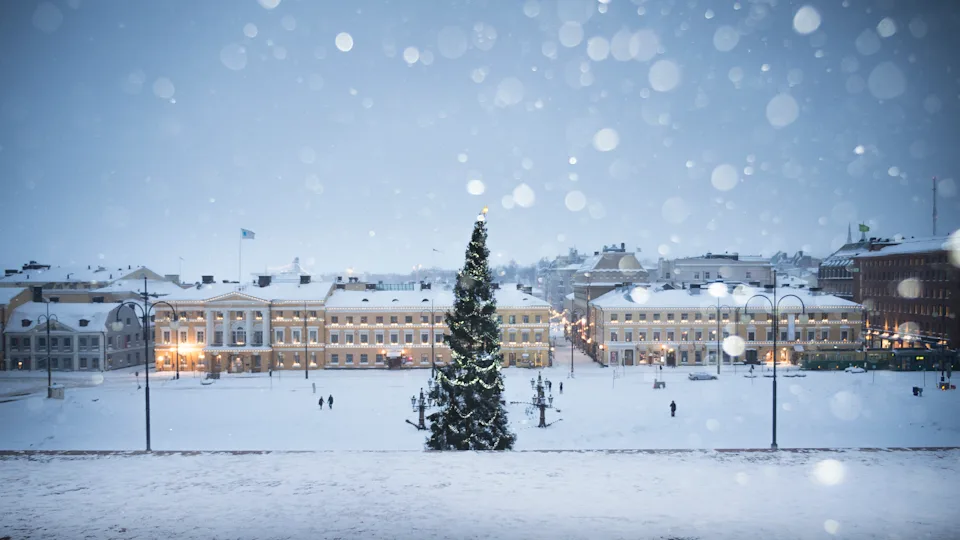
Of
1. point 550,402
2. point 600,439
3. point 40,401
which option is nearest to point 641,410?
point 550,402

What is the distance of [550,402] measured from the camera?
4278cm

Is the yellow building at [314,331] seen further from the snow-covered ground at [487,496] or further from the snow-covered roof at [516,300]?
the snow-covered ground at [487,496]

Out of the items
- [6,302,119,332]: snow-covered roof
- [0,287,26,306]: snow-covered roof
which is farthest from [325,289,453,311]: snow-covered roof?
[0,287,26,306]: snow-covered roof

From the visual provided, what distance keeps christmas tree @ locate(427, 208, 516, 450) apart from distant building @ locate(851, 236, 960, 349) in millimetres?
74584

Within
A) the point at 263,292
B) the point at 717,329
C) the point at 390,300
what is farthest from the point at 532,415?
the point at 263,292

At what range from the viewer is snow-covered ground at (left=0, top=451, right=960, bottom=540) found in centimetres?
1323

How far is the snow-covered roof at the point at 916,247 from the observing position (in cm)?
7588

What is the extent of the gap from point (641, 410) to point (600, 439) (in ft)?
30.5

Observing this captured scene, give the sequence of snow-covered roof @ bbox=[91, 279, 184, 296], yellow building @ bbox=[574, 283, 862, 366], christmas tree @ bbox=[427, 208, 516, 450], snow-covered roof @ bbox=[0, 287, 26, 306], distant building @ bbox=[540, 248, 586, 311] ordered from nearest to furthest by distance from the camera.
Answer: christmas tree @ bbox=[427, 208, 516, 450]
snow-covered roof @ bbox=[0, 287, 26, 306]
yellow building @ bbox=[574, 283, 862, 366]
snow-covered roof @ bbox=[91, 279, 184, 296]
distant building @ bbox=[540, 248, 586, 311]

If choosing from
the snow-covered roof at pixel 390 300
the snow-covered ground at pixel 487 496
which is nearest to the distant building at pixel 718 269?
the snow-covered roof at pixel 390 300

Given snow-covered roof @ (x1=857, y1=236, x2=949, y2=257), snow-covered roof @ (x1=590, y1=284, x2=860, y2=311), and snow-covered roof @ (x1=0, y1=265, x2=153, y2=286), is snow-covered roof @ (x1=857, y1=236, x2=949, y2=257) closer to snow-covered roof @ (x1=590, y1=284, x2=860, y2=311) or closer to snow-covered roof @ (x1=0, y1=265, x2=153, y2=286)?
snow-covered roof @ (x1=590, y1=284, x2=860, y2=311)

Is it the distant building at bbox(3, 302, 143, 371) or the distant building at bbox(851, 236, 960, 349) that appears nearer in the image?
the distant building at bbox(3, 302, 143, 371)

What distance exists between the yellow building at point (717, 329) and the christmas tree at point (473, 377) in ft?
150

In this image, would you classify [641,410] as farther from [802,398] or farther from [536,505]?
[536,505]
